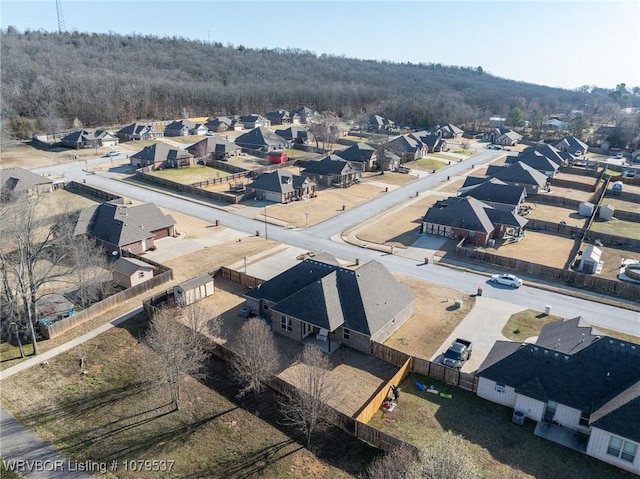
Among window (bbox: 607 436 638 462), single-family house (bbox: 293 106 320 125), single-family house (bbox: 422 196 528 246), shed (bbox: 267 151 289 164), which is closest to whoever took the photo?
window (bbox: 607 436 638 462)

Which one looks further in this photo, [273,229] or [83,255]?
[273,229]

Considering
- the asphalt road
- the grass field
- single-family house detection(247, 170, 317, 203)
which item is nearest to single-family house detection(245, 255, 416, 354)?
the grass field

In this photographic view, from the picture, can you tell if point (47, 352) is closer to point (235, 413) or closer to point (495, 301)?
point (235, 413)

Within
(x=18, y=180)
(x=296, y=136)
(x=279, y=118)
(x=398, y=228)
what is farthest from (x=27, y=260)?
(x=279, y=118)

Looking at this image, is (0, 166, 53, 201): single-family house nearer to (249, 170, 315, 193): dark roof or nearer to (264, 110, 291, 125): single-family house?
(249, 170, 315, 193): dark roof

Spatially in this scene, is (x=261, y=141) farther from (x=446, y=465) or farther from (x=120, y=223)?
(x=446, y=465)

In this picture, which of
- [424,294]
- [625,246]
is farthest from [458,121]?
[424,294]
